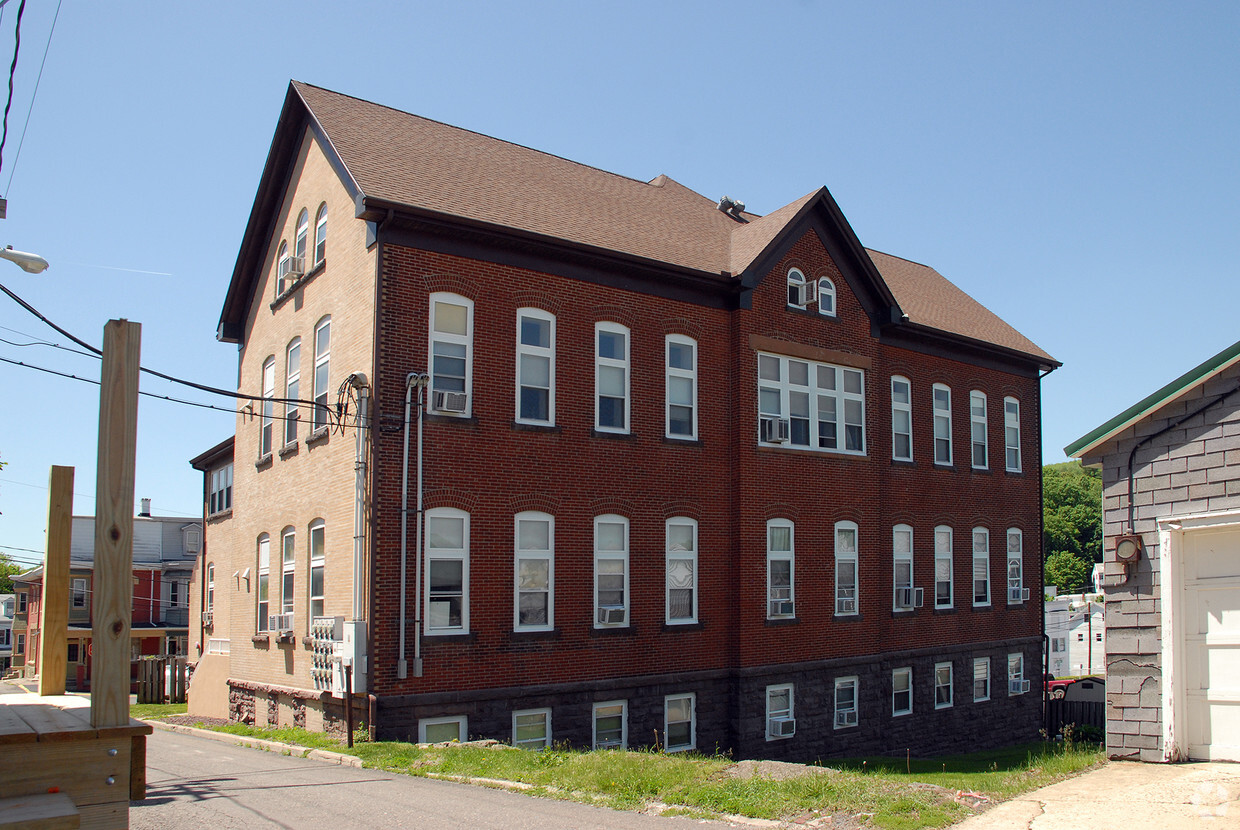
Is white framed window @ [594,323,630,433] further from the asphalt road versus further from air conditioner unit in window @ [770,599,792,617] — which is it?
the asphalt road

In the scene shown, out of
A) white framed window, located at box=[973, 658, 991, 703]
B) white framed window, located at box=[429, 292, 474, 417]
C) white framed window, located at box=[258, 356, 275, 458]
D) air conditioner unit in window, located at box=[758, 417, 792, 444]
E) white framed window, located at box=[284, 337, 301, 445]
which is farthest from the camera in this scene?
white framed window, located at box=[973, 658, 991, 703]

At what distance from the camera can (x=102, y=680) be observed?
16.0 ft

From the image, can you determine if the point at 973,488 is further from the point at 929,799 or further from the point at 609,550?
the point at 929,799

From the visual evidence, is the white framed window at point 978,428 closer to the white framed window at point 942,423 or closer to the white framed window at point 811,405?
the white framed window at point 942,423

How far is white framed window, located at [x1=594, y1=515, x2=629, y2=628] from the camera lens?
→ 1868 centimetres

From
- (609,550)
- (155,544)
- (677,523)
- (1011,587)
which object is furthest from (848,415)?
(155,544)

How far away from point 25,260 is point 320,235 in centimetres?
782

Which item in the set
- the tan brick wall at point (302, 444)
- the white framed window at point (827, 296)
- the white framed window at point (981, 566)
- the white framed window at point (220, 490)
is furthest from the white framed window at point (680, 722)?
the white framed window at point (220, 490)

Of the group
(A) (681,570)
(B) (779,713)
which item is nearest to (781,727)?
(B) (779,713)

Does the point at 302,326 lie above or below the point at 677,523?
above

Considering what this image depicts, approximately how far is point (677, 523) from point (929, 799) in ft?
34.6

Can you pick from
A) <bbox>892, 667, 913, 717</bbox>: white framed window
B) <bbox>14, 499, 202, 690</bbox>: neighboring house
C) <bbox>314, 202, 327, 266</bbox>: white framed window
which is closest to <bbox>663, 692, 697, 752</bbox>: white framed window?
<bbox>892, 667, 913, 717</bbox>: white framed window

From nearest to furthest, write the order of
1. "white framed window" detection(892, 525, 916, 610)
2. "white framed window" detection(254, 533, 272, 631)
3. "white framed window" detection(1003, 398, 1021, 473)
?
"white framed window" detection(254, 533, 272, 631), "white framed window" detection(892, 525, 916, 610), "white framed window" detection(1003, 398, 1021, 473)

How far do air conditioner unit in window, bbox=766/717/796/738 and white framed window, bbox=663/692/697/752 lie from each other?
6.01 feet
